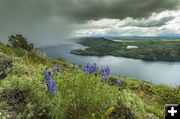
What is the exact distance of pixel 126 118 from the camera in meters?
4.98

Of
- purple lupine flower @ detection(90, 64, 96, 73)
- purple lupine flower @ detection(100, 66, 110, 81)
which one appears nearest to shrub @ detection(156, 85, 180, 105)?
purple lupine flower @ detection(100, 66, 110, 81)

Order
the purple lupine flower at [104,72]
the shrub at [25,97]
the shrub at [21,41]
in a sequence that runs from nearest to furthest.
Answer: the shrub at [25,97] < the purple lupine flower at [104,72] < the shrub at [21,41]

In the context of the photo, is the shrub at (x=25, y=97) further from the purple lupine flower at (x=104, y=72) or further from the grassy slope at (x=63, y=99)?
the purple lupine flower at (x=104, y=72)

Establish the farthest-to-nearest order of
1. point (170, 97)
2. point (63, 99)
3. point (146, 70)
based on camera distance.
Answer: point (146, 70) < point (170, 97) < point (63, 99)

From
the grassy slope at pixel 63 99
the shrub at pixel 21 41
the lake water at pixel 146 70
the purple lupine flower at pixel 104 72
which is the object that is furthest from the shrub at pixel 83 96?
the shrub at pixel 21 41

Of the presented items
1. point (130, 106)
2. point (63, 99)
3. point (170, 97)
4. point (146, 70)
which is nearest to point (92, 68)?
point (63, 99)

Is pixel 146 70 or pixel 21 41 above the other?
pixel 21 41

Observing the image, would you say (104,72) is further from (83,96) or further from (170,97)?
(170,97)

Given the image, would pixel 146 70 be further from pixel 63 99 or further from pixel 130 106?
pixel 63 99

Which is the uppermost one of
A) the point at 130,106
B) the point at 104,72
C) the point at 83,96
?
the point at 104,72

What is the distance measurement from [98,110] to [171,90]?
5.55 m

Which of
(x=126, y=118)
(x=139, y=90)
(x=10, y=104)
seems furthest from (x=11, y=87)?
(x=139, y=90)

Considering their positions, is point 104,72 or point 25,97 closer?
point 104,72

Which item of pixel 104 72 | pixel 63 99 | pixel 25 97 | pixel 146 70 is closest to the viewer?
pixel 63 99
